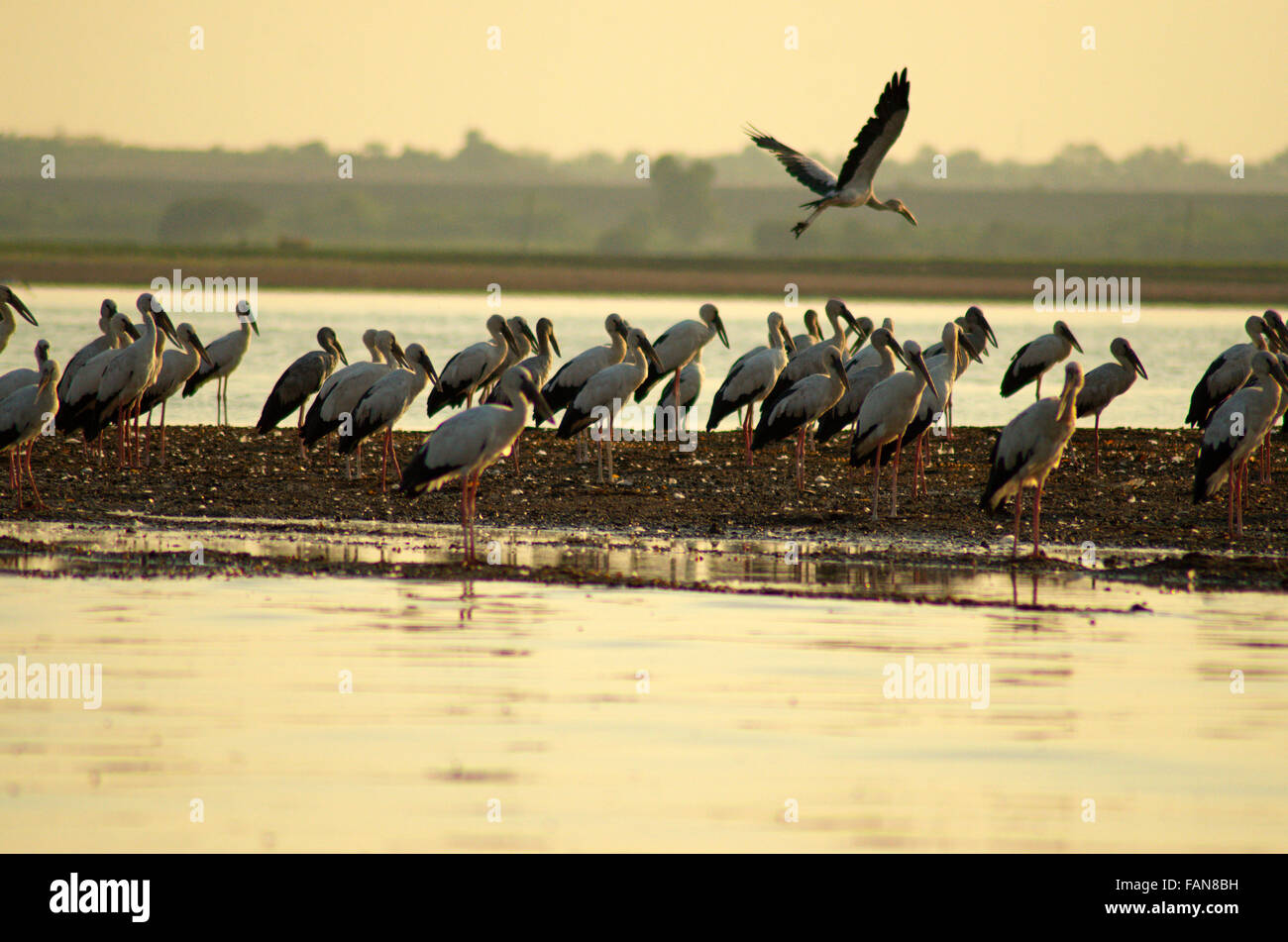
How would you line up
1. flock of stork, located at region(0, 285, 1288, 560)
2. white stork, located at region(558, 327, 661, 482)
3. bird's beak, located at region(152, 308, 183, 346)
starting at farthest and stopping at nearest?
bird's beak, located at region(152, 308, 183, 346)
white stork, located at region(558, 327, 661, 482)
flock of stork, located at region(0, 285, 1288, 560)

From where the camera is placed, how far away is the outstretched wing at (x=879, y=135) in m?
15.8

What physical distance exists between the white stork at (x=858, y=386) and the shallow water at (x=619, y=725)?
640cm

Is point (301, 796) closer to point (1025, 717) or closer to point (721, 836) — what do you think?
point (721, 836)

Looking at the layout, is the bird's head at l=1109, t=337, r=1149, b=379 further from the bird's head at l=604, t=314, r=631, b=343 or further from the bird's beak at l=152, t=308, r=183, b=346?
the bird's beak at l=152, t=308, r=183, b=346

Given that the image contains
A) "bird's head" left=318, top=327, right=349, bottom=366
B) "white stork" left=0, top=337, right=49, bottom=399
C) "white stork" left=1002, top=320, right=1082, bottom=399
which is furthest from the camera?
"bird's head" left=318, top=327, right=349, bottom=366

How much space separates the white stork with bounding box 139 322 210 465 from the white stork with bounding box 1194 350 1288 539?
399 inches

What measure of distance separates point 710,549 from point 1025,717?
5320 millimetres

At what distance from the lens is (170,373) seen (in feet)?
60.7

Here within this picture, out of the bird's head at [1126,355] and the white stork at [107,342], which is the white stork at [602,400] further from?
the bird's head at [1126,355]

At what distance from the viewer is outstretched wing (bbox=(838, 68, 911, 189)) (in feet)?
51.8

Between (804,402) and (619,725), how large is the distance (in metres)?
9.55

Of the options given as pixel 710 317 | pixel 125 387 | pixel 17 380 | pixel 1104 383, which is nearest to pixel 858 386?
pixel 1104 383

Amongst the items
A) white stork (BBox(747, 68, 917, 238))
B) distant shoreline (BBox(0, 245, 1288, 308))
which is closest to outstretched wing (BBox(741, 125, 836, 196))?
white stork (BBox(747, 68, 917, 238))
